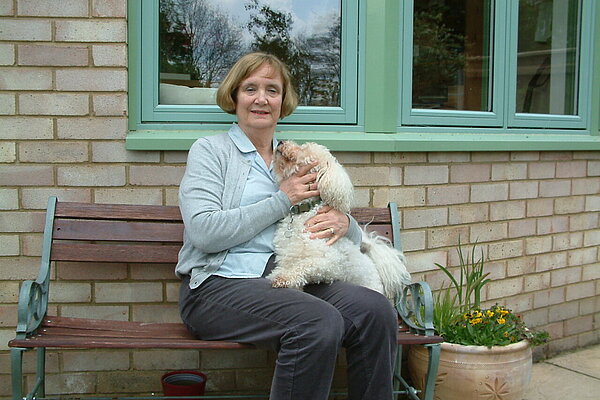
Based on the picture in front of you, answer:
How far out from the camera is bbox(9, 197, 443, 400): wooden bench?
287 cm

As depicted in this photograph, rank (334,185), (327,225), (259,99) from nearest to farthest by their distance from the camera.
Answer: (334,185) < (327,225) < (259,99)

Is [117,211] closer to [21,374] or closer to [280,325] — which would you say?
[21,374]

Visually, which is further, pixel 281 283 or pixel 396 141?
pixel 396 141

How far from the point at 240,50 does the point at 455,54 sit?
1.41m

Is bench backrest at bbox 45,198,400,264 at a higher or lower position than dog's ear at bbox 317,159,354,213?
lower

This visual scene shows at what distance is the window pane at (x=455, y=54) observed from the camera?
3955mm

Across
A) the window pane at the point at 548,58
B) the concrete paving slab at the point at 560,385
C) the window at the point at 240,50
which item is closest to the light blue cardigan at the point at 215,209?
the window at the point at 240,50

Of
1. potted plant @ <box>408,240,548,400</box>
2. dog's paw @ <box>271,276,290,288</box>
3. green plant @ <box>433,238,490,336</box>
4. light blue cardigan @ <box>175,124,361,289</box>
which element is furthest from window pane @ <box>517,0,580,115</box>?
dog's paw @ <box>271,276,290,288</box>

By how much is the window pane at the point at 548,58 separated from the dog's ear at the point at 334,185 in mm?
2036

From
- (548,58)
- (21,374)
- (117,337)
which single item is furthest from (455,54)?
(21,374)

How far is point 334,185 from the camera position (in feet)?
9.04

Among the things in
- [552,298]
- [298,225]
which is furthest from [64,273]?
[552,298]

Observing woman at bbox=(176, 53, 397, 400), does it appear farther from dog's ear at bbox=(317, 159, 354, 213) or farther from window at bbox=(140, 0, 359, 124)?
window at bbox=(140, 0, 359, 124)

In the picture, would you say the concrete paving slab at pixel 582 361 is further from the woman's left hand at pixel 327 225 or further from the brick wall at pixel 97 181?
the woman's left hand at pixel 327 225
